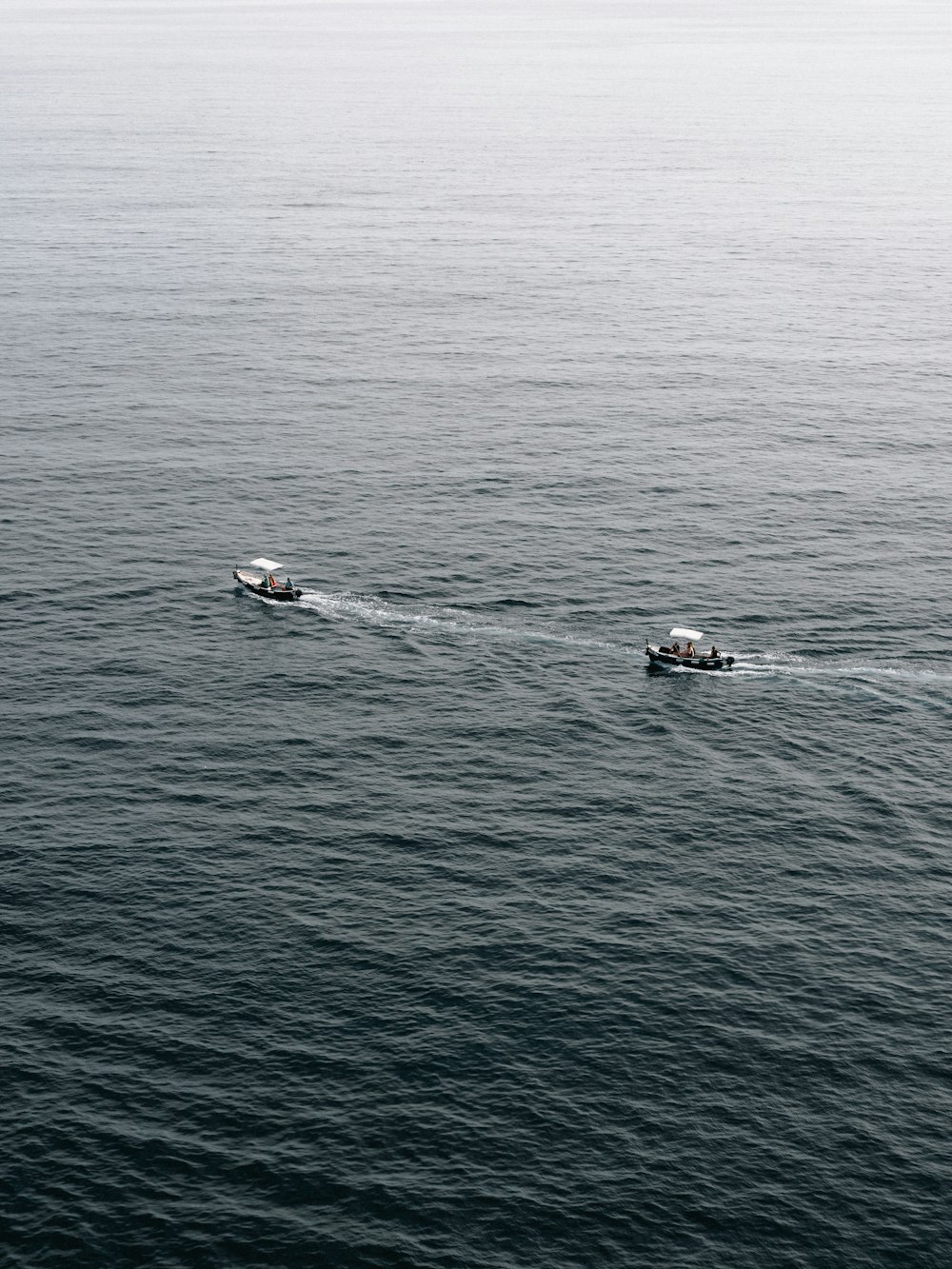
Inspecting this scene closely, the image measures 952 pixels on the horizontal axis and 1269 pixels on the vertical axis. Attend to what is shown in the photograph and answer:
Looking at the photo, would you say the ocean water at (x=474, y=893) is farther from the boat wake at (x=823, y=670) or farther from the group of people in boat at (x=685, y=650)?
the group of people in boat at (x=685, y=650)

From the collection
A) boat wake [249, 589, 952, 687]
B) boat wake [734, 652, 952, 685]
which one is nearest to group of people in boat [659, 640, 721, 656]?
boat wake [249, 589, 952, 687]

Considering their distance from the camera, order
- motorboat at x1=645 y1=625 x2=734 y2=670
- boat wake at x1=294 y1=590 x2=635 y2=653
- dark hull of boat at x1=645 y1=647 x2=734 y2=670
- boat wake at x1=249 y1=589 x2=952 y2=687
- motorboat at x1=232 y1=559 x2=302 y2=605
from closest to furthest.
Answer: dark hull of boat at x1=645 y1=647 x2=734 y2=670 → motorboat at x1=645 y1=625 x2=734 y2=670 → boat wake at x1=249 y1=589 x2=952 y2=687 → boat wake at x1=294 y1=590 x2=635 y2=653 → motorboat at x1=232 y1=559 x2=302 y2=605

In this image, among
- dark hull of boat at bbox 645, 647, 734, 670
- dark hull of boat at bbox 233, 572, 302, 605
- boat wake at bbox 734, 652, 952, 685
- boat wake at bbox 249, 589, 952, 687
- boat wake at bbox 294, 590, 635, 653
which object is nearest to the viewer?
boat wake at bbox 734, 652, 952, 685

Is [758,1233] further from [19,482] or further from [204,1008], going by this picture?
[19,482]

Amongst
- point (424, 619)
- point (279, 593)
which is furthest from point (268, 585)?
point (424, 619)

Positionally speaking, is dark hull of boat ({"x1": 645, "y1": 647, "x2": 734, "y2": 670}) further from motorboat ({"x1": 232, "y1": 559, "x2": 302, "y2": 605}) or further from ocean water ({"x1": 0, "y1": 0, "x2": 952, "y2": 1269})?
motorboat ({"x1": 232, "y1": 559, "x2": 302, "y2": 605})

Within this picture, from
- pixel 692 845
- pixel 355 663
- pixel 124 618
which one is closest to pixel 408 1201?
pixel 692 845
